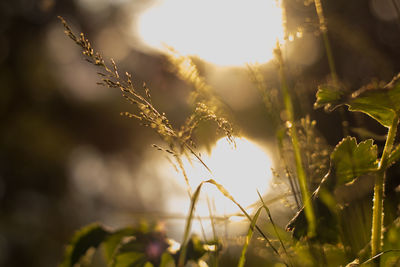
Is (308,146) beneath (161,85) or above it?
beneath

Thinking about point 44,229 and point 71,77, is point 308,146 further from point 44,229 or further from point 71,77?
point 44,229

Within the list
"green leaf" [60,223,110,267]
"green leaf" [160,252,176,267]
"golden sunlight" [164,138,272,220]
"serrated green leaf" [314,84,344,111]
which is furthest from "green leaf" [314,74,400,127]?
"green leaf" [60,223,110,267]

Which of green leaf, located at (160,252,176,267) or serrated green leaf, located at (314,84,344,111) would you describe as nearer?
serrated green leaf, located at (314,84,344,111)

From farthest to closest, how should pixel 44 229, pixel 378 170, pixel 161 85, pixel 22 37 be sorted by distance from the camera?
pixel 44 229 < pixel 22 37 < pixel 161 85 < pixel 378 170

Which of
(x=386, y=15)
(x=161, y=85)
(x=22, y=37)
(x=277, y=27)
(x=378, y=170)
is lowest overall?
(x=378, y=170)

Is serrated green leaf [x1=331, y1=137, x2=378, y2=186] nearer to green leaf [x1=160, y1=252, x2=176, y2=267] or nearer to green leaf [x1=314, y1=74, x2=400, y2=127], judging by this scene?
Result: green leaf [x1=314, y1=74, x2=400, y2=127]

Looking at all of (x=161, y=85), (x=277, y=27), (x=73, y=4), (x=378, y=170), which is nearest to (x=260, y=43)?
(x=277, y=27)

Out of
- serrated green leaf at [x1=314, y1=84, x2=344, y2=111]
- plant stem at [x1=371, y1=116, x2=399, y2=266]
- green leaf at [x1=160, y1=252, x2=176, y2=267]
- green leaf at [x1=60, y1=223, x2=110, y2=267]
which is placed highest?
serrated green leaf at [x1=314, y1=84, x2=344, y2=111]

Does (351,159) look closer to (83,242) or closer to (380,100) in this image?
(380,100)
